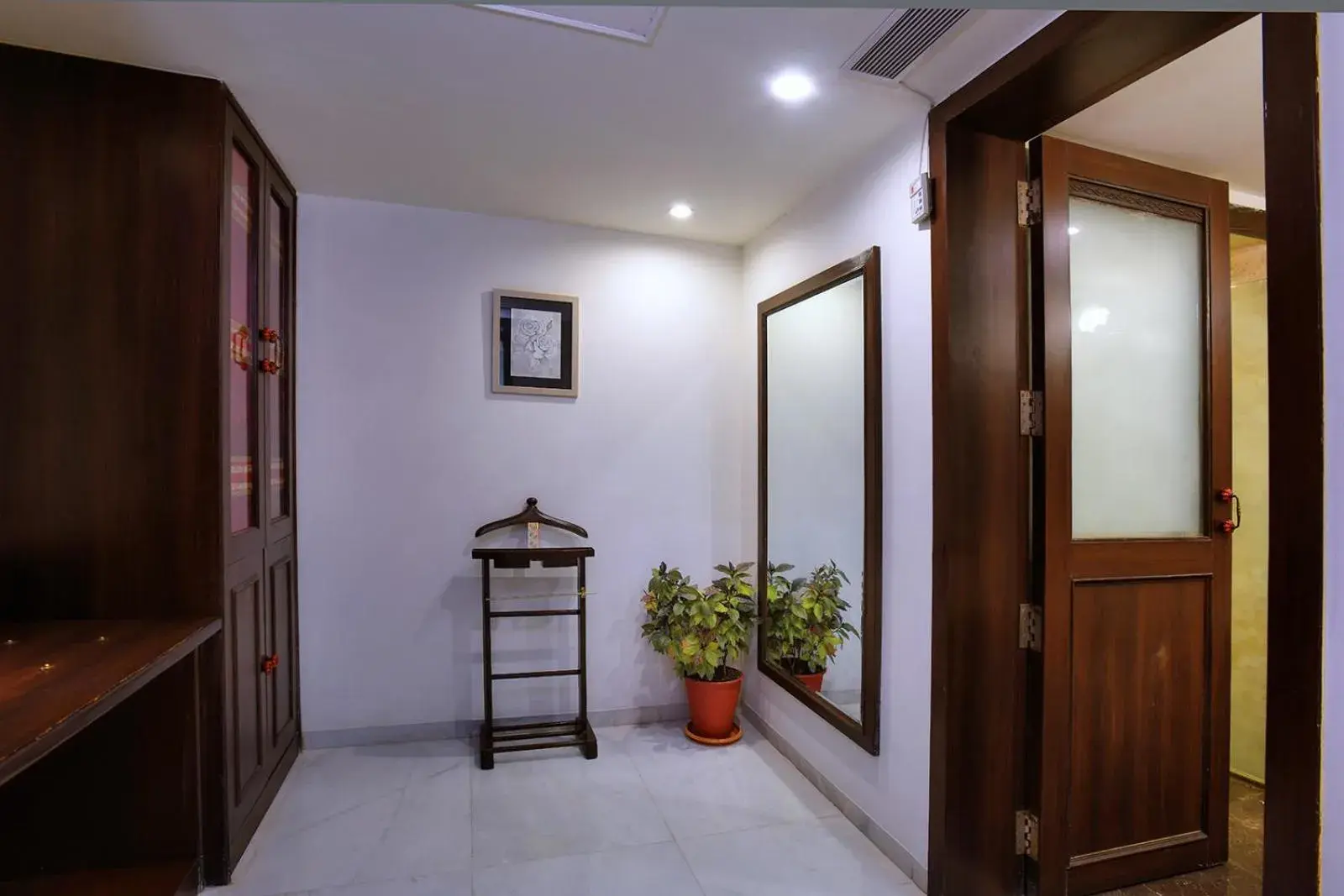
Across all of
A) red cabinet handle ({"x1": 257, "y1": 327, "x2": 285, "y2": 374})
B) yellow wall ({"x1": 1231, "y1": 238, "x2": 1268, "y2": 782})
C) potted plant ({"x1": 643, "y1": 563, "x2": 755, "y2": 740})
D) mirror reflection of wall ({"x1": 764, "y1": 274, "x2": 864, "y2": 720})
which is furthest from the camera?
potted plant ({"x1": 643, "y1": 563, "x2": 755, "y2": 740})

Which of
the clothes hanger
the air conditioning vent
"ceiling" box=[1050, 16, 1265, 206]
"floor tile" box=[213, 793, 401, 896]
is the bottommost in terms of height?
"floor tile" box=[213, 793, 401, 896]

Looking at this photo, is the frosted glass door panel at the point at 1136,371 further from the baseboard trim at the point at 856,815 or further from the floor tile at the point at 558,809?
the floor tile at the point at 558,809

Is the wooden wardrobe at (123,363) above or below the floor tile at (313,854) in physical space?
above

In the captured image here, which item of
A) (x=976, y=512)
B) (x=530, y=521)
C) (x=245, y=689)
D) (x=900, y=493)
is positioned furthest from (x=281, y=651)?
(x=976, y=512)

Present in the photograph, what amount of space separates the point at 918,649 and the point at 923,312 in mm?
A: 1019

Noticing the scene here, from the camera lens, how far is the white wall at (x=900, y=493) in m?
2.29

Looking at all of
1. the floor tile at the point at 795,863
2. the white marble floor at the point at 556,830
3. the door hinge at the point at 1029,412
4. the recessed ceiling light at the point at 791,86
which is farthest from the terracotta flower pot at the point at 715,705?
the recessed ceiling light at the point at 791,86

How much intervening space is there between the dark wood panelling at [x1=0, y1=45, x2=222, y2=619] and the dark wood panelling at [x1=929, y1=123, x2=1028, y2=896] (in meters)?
2.08

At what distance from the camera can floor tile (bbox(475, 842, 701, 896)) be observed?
2219 mm

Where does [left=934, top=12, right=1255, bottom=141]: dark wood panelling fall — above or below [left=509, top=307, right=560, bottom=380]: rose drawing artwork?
above

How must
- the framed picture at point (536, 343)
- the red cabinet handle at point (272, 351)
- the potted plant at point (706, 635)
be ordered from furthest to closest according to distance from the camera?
the framed picture at point (536, 343) → the potted plant at point (706, 635) → the red cabinet handle at point (272, 351)

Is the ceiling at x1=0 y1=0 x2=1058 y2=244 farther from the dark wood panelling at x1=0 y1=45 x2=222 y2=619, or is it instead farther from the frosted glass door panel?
the frosted glass door panel

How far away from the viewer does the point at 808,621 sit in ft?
10.0

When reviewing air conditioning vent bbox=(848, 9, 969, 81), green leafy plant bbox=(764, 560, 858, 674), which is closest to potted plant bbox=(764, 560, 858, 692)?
green leafy plant bbox=(764, 560, 858, 674)
